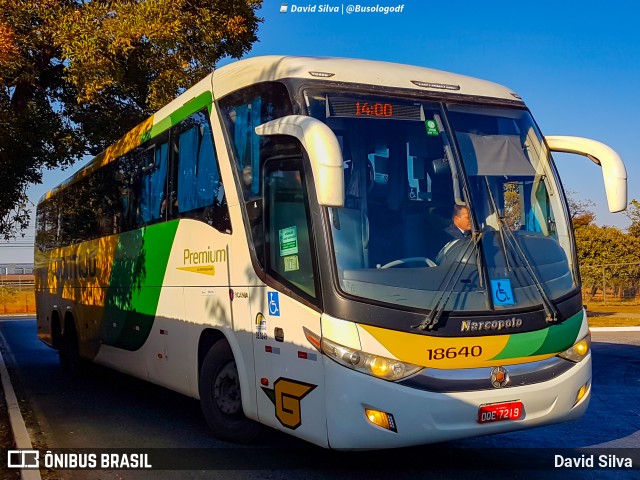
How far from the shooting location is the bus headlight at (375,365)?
5.59 m

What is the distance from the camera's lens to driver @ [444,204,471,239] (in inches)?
243

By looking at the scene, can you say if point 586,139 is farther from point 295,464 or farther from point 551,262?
point 295,464

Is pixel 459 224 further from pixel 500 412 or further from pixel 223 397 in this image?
pixel 223 397

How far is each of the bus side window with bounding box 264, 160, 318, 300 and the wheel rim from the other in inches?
56.7

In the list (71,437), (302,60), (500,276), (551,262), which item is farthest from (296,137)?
(71,437)

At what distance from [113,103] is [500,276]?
10.4m

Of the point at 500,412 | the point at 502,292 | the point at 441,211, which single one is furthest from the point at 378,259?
the point at 500,412

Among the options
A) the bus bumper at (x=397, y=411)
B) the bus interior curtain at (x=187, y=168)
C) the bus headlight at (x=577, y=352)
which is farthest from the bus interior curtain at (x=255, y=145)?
the bus headlight at (x=577, y=352)

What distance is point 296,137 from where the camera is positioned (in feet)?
19.7

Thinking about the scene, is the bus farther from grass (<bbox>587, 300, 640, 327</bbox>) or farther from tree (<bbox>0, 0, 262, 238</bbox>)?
grass (<bbox>587, 300, 640, 327</bbox>)

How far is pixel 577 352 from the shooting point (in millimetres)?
6383

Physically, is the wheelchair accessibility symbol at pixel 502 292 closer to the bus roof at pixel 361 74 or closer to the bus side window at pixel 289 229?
the bus side window at pixel 289 229

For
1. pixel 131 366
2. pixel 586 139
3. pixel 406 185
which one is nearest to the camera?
pixel 406 185

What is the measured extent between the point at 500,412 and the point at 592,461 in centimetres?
164
